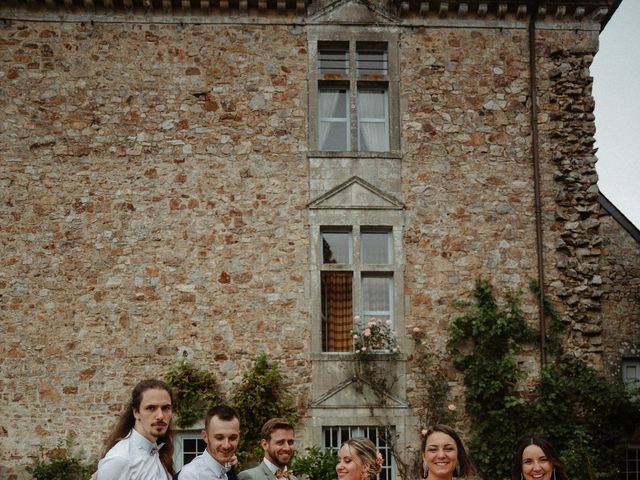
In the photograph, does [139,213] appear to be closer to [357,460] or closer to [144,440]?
[357,460]

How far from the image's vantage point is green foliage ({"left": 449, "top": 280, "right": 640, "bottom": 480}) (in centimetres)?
1244

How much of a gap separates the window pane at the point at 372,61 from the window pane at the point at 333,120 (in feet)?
1.54

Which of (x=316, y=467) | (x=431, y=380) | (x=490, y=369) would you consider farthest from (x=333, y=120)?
(x=316, y=467)

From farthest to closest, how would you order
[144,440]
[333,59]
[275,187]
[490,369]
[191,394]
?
1. [333,59]
2. [275,187]
3. [490,369]
4. [191,394]
5. [144,440]

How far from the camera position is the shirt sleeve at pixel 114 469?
16.4ft

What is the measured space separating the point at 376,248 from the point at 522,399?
3133 mm

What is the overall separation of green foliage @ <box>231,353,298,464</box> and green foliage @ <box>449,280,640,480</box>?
263 cm

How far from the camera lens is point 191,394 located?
12.5 metres

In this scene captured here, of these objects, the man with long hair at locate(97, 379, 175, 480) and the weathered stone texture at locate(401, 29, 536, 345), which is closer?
the man with long hair at locate(97, 379, 175, 480)

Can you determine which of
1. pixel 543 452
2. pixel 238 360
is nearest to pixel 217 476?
pixel 543 452

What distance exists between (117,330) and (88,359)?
1.93 feet

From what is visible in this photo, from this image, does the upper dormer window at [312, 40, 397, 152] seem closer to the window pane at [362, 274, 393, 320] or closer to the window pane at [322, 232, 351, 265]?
the window pane at [322, 232, 351, 265]

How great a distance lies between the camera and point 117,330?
12.8 m

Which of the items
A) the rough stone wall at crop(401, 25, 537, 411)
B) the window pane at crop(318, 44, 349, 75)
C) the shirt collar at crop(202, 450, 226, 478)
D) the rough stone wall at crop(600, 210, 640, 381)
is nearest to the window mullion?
the window pane at crop(318, 44, 349, 75)
